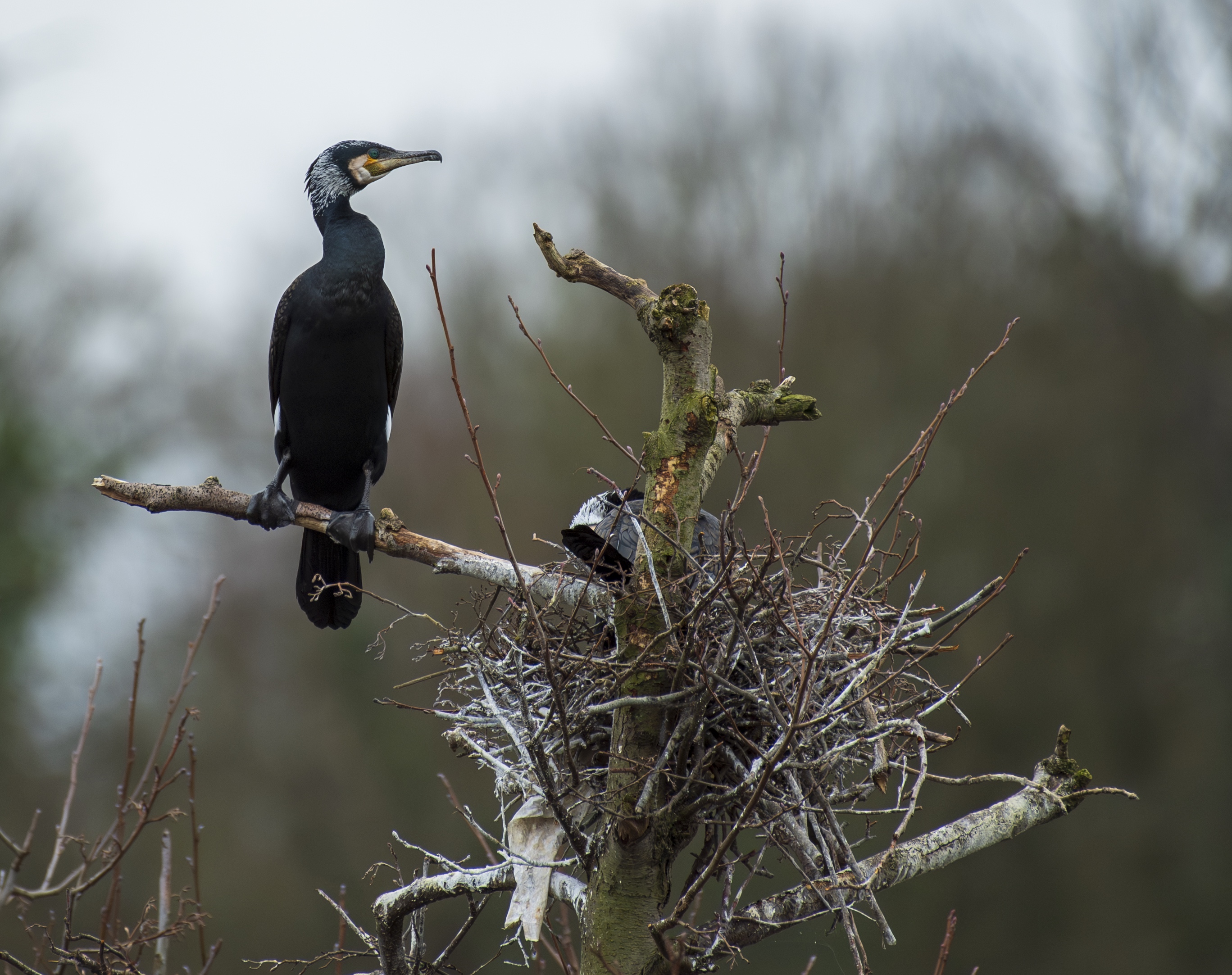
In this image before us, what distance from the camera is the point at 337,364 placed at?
4121 mm

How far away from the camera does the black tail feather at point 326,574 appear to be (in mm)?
4102

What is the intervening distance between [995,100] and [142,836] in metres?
12.7

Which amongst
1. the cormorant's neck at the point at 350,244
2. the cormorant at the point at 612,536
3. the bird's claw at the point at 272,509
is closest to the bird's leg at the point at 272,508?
the bird's claw at the point at 272,509

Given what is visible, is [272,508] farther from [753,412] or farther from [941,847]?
[941,847]

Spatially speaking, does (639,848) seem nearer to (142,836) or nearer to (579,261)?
(579,261)

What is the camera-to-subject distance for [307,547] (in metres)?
4.31

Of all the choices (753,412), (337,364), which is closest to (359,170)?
(337,364)

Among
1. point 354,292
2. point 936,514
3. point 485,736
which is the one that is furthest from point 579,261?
point 936,514

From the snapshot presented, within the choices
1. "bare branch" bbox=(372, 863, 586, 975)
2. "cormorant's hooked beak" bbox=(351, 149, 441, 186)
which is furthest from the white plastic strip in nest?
"cormorant's hooked beak" bbox=(351, 149, 441, 186)

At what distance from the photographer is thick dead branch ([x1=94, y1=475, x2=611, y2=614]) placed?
2717 millimetres

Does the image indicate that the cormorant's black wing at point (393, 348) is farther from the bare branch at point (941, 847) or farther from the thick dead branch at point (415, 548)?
the bare branch at point (941, 847)

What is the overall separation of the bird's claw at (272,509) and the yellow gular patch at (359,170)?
4.55ft

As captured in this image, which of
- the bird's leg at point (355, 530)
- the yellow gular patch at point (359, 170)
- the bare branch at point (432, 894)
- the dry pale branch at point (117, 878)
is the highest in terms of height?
the yellow gular patch at point (359, 170)

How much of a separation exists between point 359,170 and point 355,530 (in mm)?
1653
